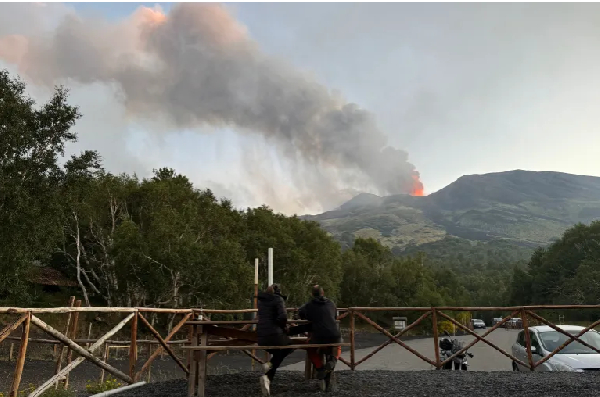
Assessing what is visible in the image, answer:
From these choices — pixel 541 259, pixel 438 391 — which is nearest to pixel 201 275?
pixel 438 391

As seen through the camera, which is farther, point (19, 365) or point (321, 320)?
point (321, 320)

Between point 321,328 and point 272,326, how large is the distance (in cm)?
78

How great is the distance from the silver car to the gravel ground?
1.18 metres

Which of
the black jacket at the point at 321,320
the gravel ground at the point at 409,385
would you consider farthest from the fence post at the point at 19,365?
the black jacket at the point at 321,320

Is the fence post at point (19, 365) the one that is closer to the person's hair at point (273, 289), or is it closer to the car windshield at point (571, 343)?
the person's hair at point (273, 289)

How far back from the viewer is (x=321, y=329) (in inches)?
301

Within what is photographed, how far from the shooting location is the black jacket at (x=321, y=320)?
761 centimetres

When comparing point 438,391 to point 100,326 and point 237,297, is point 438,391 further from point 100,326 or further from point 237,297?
point 100,326

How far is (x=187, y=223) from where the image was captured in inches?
1395

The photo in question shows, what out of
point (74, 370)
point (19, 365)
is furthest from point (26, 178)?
point (19, 365)

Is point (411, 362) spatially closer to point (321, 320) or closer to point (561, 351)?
point (561, 351)

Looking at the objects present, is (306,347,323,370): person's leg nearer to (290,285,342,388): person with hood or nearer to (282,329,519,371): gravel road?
(290,285,342,388): person with hood

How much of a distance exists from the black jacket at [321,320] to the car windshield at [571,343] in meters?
5.68

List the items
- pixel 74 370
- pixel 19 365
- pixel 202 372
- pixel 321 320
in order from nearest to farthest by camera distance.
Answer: pixel 19 365
pixel 202 372
pixel 321 320
pixel 74 370
